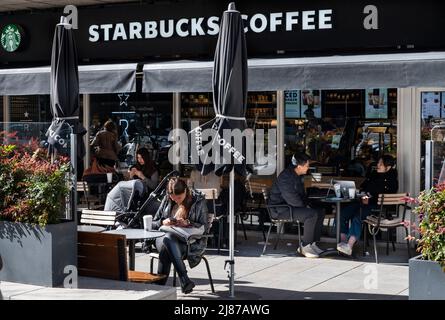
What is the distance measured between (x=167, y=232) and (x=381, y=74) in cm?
356

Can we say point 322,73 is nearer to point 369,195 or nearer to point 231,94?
point 369,195

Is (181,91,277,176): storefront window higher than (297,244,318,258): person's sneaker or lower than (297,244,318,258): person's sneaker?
higher

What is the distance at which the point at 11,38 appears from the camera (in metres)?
14.2

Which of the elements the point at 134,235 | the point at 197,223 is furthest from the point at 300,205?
the point at 134,235

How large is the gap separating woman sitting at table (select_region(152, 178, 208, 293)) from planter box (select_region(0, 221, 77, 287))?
45.8 inches

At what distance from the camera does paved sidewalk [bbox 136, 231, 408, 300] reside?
824 cm

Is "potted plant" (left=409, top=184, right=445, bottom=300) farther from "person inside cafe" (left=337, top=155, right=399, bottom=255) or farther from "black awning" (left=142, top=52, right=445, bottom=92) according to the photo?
"person inside cafe" (left=337, top=155, right=399, bottom=255)

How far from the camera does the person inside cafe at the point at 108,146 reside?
1359cm

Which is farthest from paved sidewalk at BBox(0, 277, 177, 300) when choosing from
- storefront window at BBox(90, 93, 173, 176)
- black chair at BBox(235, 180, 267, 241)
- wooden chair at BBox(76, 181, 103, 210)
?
storefront window at BBox(90, 93, 173, 176)

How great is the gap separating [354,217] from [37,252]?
4.90 meters

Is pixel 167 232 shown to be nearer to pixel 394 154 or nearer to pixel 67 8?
pixel 394 154

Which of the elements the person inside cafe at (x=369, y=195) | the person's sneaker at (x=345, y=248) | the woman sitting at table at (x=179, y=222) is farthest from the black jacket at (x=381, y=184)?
the woman sitting at table at (x=179, y=222)

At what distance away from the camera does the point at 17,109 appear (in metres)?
15.0
